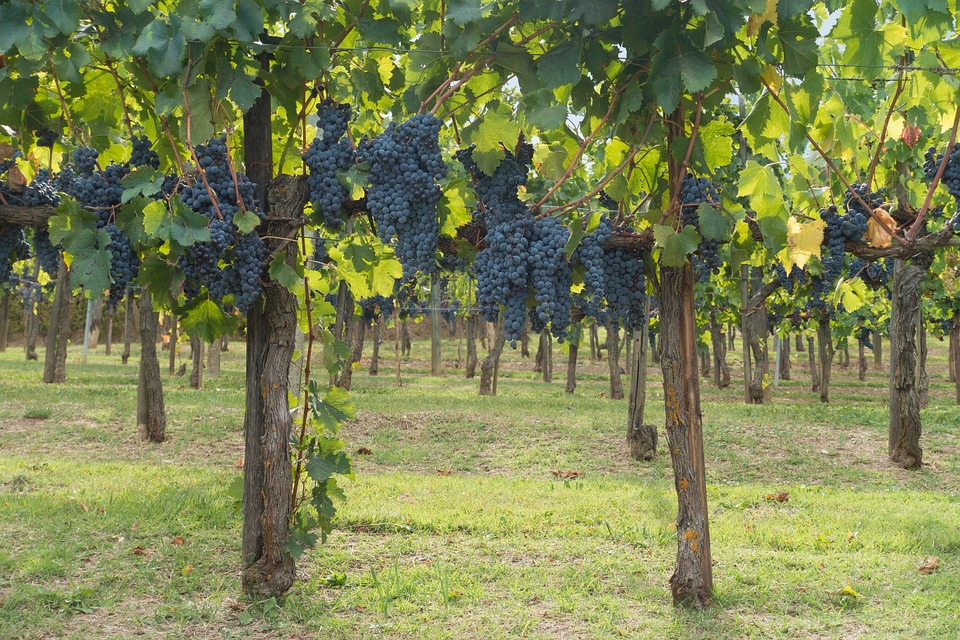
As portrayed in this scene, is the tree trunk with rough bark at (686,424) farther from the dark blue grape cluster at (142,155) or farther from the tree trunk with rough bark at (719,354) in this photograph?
the tree trunk with rough bark at (719,354)

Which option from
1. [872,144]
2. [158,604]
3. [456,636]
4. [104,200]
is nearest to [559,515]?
[456,636]

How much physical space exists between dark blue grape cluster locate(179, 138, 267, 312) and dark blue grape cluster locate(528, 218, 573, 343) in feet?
4.38

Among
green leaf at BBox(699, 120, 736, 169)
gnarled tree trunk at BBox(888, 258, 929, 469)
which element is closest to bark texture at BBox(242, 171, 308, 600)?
green leaf at BBox(699, 120, 736, 169)

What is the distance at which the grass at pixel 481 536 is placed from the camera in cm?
425

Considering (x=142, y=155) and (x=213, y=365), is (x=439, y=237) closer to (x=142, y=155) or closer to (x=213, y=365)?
(x=142, y=155)

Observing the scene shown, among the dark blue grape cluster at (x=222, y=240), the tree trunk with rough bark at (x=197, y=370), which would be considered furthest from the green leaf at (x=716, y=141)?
the tree trunk with rough bark at (x=197, y=370)

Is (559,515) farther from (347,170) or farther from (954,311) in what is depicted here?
(954,311)

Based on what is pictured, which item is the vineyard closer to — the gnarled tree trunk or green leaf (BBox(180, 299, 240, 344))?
green leaf (BBox(180, 299, 240, 344))

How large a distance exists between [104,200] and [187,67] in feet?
2.62

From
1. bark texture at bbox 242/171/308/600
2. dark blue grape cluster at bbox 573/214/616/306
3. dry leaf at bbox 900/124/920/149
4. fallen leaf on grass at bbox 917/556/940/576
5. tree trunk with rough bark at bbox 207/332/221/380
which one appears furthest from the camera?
tree trunk with rough bark at bbox 207/332/221/380

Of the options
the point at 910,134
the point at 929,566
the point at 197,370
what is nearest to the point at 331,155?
the point at 910,134

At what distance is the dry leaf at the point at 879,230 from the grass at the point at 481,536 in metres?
2.05

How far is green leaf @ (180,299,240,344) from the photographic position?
4207 mm

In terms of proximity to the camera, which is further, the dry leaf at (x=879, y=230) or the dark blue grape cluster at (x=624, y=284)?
the dry leaf at (x=879, y=230)
